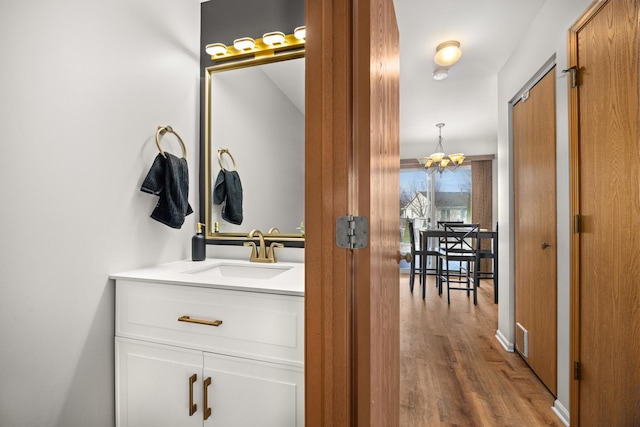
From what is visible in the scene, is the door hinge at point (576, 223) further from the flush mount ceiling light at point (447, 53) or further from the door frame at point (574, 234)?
the flush mount ceiling light at point (447, 53)

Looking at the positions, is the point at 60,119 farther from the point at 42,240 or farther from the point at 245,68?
the point at 245,68

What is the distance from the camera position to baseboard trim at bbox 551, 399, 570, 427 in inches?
64.2

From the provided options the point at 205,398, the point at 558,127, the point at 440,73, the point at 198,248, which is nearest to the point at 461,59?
the point at 440,73

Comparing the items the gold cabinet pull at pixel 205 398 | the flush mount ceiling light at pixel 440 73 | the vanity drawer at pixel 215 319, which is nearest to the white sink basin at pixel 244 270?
the vanity drawer at pixel 215 319

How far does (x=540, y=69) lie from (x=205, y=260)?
240 cm

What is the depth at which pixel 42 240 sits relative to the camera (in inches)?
43.3

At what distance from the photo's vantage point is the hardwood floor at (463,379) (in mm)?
1676

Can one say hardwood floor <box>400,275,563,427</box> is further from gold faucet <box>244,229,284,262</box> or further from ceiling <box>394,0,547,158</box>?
ceiling <box>394,0,547,158</box>

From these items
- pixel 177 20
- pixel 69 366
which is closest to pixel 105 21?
pixel 177 20

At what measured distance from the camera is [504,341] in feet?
8.48

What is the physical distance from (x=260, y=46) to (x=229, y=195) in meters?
0.86

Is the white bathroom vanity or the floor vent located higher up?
the white bathroom vanity

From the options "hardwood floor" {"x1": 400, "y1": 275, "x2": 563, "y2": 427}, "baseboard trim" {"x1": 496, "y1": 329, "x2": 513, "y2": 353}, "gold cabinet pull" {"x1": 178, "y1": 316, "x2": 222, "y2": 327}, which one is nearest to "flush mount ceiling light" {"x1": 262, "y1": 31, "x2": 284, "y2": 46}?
"gold cabinet pull" {"x1": 178, "y1": 316, "x2": 222, "y2": 327}

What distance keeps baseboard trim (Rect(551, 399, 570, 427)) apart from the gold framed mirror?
5.44ft
